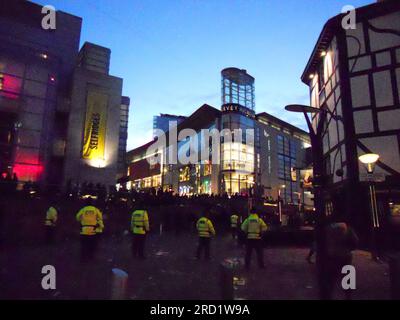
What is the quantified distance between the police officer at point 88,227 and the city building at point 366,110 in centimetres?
1207

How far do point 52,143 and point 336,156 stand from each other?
77.8 ft

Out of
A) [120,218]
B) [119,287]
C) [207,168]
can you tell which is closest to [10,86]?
[120,218]

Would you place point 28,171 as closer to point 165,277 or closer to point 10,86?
point 10,86

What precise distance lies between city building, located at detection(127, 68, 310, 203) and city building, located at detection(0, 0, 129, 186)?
13.7 metres

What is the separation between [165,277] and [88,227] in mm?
2830

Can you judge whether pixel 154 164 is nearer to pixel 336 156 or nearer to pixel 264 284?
A: pixel 336 156

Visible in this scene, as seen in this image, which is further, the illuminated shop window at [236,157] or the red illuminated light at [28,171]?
the illuminated shop window at [236,157]

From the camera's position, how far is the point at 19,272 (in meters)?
7.20

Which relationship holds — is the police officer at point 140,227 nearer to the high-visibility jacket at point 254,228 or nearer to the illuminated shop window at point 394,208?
the high-visibility jacket at point 254,228

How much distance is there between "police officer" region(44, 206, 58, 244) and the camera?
471 inches

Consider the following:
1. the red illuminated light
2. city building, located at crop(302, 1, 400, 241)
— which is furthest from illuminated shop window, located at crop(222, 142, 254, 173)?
the red illuminated light

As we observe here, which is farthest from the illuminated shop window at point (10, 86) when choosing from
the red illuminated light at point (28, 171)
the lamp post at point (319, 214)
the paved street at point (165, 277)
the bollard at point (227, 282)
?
the bollard at point (227, 282)

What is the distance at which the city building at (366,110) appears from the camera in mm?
13773
